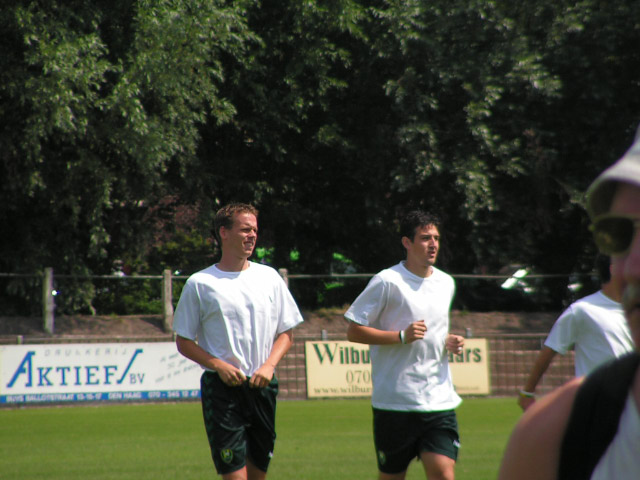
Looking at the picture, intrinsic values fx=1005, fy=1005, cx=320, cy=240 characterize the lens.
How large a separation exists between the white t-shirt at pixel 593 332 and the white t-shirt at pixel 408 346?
0.86 metres

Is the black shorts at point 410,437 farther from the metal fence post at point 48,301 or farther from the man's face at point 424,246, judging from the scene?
the metal fence post at point 48,301

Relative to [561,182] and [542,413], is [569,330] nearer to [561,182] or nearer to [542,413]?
[542,413]

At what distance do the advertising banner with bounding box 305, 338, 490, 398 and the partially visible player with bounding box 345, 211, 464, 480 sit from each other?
44.5 feet

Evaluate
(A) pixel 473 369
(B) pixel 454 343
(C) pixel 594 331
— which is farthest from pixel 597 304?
(A) pixel 473 369

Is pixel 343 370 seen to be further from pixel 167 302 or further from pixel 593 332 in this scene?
pixel 593 332

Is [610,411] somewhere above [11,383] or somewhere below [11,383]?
above

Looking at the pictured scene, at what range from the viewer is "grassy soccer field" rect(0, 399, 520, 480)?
11.3 meters

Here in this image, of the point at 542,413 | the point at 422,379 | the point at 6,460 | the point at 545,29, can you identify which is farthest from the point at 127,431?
the point at 545,29

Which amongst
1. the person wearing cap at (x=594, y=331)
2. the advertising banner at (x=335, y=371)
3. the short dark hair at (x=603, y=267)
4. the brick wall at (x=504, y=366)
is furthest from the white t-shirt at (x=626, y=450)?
the brick wall at (x=504, y=366)

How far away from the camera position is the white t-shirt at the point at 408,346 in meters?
7.29

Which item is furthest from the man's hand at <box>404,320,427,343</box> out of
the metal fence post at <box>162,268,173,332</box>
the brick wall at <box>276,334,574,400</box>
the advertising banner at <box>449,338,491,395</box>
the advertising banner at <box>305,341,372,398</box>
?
the metal fence post at <box>162,268,173,332</box>

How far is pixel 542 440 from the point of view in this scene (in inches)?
50.8

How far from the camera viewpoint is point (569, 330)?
23.5 feet

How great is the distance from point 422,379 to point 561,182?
2097 cm
